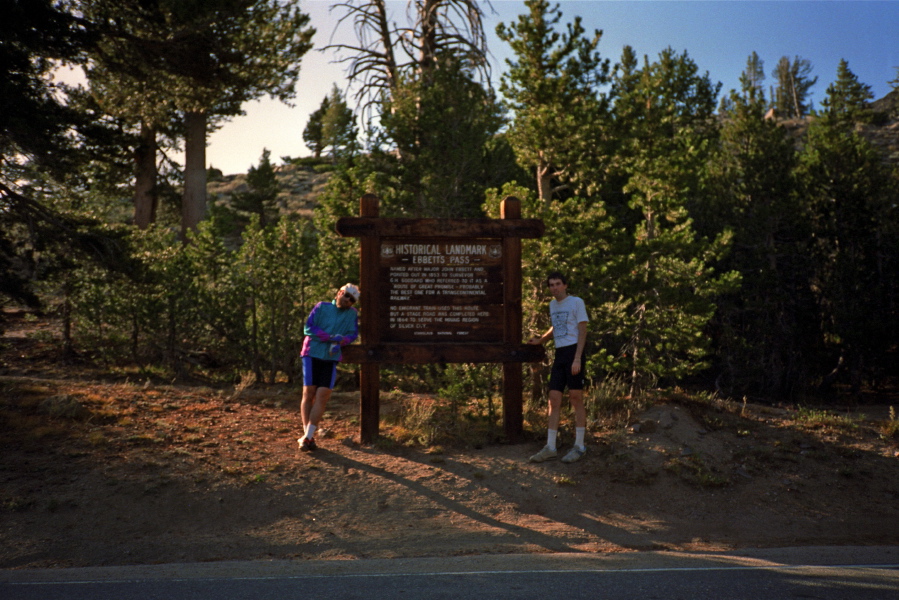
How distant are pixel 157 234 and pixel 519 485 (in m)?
9.91

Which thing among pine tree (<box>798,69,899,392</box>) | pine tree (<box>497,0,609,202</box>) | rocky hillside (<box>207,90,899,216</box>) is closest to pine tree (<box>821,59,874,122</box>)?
rocky hillside (<box>207,90,899,216</box>)

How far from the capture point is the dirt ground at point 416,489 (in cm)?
592

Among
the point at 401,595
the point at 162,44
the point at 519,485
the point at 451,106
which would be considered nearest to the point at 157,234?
the point at 162,44

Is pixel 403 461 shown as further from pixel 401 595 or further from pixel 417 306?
pixel 401 595

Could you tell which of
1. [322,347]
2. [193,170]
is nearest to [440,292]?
[322,347]

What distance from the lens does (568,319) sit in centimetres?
769

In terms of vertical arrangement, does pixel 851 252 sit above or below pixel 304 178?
below

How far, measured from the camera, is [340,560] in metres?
5.52

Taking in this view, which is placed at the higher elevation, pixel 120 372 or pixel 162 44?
pixel 162 44

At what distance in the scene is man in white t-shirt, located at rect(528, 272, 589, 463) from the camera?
7570 mm

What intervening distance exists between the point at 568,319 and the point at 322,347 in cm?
281

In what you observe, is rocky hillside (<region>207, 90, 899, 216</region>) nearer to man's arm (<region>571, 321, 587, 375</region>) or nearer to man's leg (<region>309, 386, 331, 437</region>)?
man's leg (<region>309, 386, 331, 437</region>)

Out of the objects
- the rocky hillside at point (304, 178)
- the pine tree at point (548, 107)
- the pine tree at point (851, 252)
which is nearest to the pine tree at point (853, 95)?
the rocky hillside at point (304, 178)

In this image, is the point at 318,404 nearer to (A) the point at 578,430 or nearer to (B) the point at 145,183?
(A) the point at 578,430
